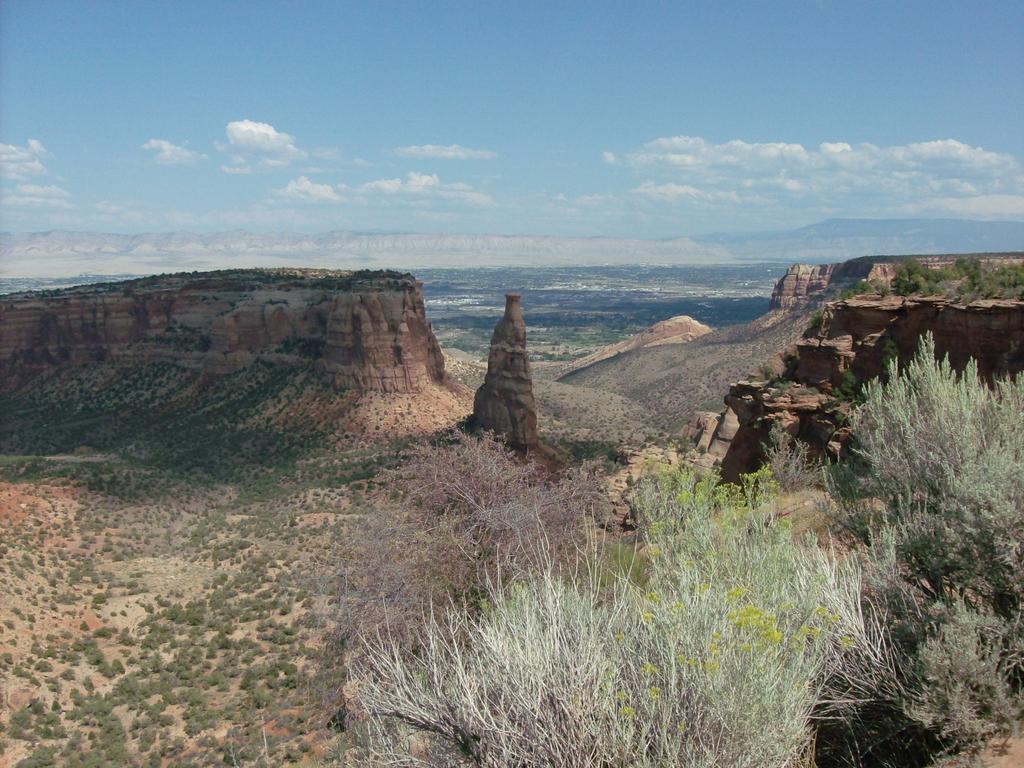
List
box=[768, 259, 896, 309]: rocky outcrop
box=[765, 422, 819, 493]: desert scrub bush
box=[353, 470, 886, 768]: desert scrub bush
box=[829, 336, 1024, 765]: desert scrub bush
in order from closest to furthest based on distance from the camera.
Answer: box=[353, 470, 886, 768]: desert scrub bush, box=[829, 336, 1024, 765]: desert scrub bush, box=[765, 422, 819, 493]: desert scrub bush, box=[768, 259, 896, 309]: rocky outcrop

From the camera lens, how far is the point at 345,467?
128ft

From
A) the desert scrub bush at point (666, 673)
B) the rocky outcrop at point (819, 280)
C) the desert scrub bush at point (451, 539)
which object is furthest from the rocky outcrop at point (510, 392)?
the rocky outcrop at point (819, 280)

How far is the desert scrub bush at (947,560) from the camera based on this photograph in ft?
20.5

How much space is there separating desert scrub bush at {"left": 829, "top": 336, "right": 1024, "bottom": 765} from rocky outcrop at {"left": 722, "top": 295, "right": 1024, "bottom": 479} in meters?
8.51

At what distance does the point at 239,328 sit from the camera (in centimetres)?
5109

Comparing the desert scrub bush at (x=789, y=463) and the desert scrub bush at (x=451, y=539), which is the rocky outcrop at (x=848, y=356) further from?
the desert scrub bush at (x=451, y=539)

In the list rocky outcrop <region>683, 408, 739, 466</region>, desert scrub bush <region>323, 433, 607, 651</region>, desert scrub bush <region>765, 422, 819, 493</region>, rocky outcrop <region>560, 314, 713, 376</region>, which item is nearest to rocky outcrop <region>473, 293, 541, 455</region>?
rocky outcrop <region>683, 408, 739, 466</region>

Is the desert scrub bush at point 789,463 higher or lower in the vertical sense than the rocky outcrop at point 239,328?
lower

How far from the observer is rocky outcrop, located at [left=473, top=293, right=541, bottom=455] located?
38.7 metres

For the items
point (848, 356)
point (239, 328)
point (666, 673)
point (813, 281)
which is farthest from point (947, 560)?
point (813, 281)

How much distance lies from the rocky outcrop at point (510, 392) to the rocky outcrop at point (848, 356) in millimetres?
16959

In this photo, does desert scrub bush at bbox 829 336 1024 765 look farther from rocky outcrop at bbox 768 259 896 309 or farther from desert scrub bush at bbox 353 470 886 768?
rocky outcrop at bbox 768 259 896 309

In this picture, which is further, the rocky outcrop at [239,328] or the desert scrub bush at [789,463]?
the rocky outcrop at [239,328]

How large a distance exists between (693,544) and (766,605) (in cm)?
117
